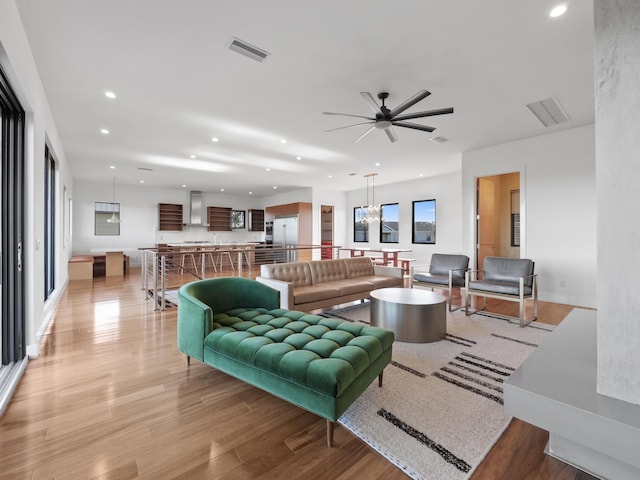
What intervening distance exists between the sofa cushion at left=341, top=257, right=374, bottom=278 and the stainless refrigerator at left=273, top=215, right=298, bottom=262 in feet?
15.9

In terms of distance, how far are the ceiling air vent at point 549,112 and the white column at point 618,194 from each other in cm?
295

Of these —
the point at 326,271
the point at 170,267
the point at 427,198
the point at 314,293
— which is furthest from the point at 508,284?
the point at 170,267

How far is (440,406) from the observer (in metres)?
2.04

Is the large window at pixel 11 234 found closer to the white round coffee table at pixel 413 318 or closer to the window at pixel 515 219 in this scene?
the white round coffee table at pixel 413 318

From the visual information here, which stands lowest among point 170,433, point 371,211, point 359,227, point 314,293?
point 170,433

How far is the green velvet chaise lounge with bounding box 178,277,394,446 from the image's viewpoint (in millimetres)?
1661

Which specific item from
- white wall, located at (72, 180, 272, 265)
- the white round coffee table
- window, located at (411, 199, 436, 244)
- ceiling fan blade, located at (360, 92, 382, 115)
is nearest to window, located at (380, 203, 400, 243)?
window, located at (411, 199, 436, 244)

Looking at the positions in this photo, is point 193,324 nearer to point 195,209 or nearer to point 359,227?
point 359,227

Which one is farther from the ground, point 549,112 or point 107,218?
point 549,112

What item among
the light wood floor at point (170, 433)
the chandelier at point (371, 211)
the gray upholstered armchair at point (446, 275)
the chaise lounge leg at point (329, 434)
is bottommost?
the light wood floor at point (170, 433)

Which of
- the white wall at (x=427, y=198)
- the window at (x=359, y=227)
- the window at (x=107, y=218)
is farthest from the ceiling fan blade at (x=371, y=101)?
the window at (x=107, y=218)

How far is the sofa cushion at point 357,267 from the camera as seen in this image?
5145 millimetres

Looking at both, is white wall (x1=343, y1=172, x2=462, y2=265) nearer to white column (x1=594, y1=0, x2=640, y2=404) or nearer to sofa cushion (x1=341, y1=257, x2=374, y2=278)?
sofa cushion (x1=341, y1=257, x2=374, y2=278)

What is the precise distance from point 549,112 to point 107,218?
37.3 ft
